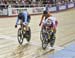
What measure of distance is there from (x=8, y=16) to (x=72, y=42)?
1448 cm

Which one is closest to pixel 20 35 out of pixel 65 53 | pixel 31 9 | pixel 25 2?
pixel 65 53

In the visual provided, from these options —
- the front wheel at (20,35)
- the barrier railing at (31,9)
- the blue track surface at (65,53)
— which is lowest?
the barrier railing at (31,9)

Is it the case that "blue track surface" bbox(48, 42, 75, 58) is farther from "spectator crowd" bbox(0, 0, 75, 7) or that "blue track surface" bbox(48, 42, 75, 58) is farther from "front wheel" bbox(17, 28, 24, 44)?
"spectator crowd" bbox(0, 0, 75, 7)

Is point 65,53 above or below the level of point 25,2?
above

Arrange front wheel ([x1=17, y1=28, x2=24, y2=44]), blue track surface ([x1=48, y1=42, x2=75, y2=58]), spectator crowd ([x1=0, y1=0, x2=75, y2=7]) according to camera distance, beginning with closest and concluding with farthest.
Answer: blue track surface ([x1=48, y1=42, x2=75, y2=58]) < front wheel ([x1=17, y1=28, x2=24, y2=44]) < spectator crowd ([x1=0, y1=0, x2=75, y2=7])

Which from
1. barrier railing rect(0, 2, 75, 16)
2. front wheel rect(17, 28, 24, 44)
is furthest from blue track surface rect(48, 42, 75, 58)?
barrier railing rect(0, 2, 75, 16)

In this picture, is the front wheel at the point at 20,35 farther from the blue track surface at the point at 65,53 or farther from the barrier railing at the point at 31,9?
the barrier railing at the point at 31,9

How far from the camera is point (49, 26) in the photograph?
1214 centimetres

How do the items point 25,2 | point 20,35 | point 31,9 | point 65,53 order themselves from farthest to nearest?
point 25,2 → point 31,9 → point 20,35 → point 65,53

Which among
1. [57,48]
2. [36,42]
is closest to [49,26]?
[57,48]

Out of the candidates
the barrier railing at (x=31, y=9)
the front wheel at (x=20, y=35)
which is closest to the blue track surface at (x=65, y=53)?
the front wheel at (x=20, y=35)

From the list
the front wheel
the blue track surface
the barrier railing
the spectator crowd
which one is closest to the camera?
the blue track surface

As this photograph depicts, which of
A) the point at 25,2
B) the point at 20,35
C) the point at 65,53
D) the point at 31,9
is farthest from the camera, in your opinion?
the point at 25,2

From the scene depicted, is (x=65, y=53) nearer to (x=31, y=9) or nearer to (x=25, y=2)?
(x=31, y=9)
